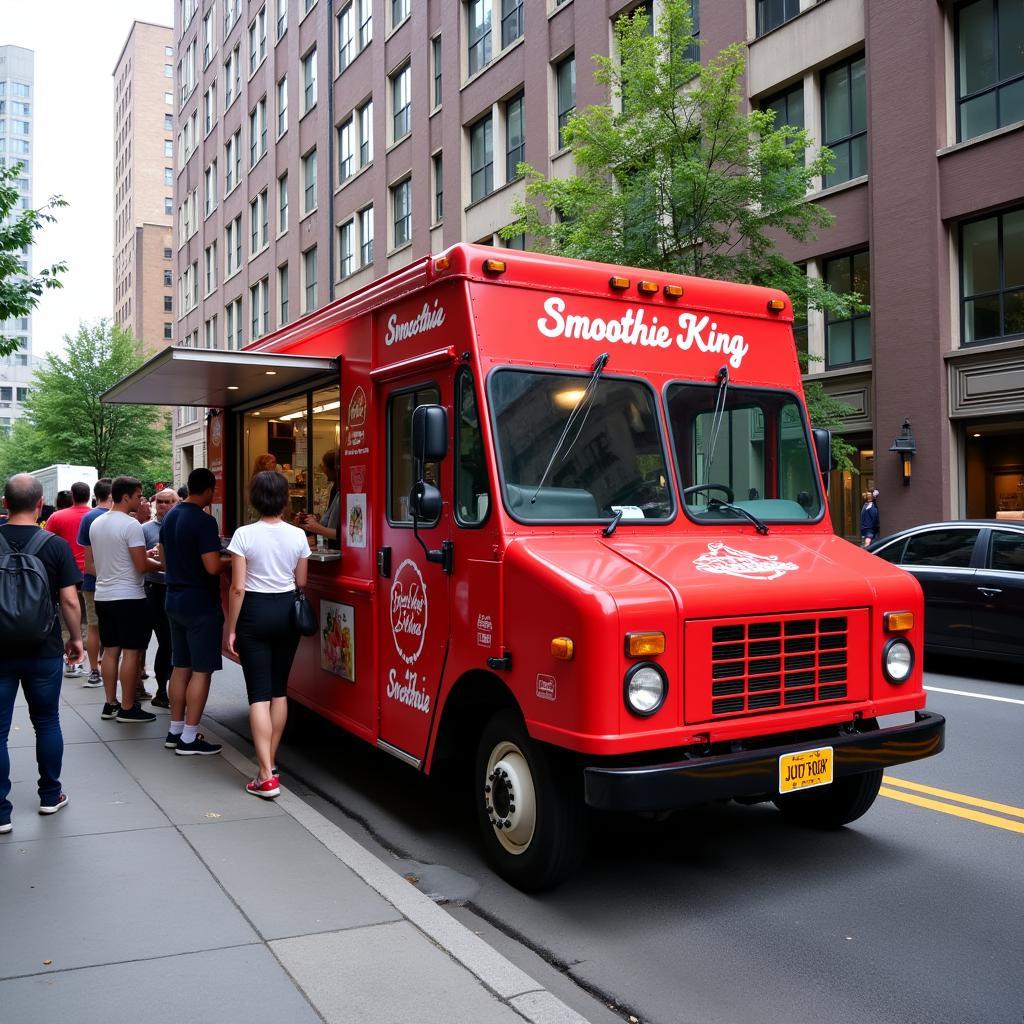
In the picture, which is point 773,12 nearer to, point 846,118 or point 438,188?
point 846,118

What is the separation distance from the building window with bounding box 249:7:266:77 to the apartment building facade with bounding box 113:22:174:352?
51.0 m

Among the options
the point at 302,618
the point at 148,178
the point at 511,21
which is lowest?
the point at 302,618

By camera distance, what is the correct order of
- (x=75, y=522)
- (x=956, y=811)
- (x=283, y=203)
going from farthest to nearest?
1. (x=283, y=203)
2. (x=75, y=522)
3. (x=956, y=811)

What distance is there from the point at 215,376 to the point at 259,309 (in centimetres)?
3859

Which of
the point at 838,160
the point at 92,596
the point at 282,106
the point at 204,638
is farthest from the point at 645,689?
the point at 282,106

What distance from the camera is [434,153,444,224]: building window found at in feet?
101

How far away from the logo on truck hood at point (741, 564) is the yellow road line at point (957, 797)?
228cm

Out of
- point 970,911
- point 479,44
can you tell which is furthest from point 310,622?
point 479,44

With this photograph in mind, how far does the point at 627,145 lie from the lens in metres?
15.3

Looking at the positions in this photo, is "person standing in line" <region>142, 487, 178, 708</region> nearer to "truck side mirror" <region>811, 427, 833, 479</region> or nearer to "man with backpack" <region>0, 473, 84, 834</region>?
"man with backpack" <region>0, 473, 84, 834</region>

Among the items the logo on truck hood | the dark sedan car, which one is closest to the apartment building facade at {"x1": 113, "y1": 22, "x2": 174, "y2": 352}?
the dark sedan car

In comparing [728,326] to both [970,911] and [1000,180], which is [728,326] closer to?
[970,911]

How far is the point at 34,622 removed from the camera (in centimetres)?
530

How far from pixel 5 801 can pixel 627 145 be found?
12831 mm
